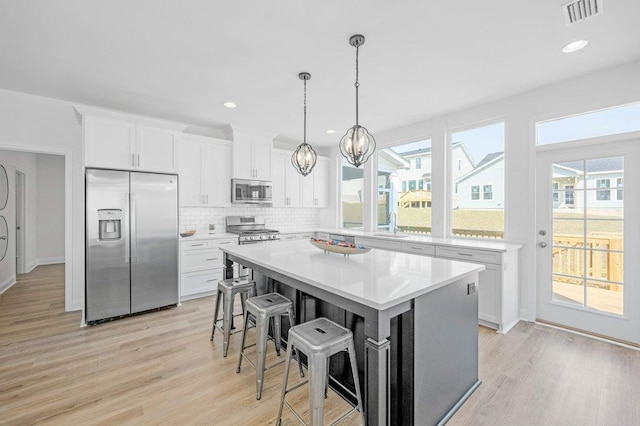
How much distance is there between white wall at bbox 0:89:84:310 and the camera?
11.2 feet

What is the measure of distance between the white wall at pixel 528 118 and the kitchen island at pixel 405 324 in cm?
190

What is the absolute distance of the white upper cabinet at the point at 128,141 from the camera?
3.38 metres

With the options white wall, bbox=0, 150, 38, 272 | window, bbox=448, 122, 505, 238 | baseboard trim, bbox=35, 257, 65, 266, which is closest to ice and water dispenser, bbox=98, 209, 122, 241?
white wall, bbox=0, 150, 38, 272

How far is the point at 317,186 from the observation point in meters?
6.16

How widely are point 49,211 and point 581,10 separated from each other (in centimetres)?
966

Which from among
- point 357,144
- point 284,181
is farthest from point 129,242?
point 357,144

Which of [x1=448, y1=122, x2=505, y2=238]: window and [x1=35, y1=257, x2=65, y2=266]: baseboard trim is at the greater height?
[x1=448, y1=122, x2=505, y2=238]: window

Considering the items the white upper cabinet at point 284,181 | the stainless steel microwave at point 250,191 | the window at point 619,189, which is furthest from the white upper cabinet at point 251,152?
the window at point 619,189

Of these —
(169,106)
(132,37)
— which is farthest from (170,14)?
(169,106)

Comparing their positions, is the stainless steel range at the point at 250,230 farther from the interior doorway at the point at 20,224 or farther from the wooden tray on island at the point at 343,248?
the interior doorway at the point at 20,224

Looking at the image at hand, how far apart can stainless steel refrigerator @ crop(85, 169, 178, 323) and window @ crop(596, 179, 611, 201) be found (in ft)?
16.6

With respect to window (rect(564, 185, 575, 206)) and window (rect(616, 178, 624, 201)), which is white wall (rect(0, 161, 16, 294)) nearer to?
window (rect(564, 185, 575, 206))

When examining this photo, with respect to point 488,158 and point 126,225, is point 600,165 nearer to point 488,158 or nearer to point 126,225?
point 488,158

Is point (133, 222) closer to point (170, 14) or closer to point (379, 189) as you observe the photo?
point (170, 14)
